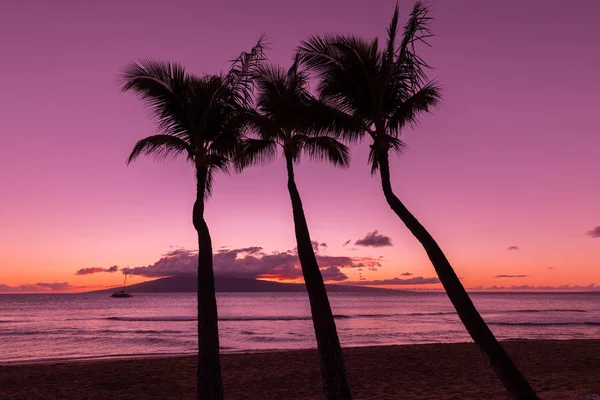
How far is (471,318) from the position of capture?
8.53 m

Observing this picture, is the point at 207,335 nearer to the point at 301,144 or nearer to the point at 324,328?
the point at 324,328

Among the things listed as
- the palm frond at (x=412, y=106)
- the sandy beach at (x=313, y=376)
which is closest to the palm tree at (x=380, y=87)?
the palm frond at (x=412, y=106)

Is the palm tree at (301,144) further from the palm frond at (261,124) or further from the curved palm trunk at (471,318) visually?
the curved palm trunk at (471,318)

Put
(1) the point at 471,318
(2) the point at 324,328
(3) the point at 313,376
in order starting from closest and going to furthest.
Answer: (1) the point at 471,318 < (2) the point at 324,328 < (3) the point at 313,376

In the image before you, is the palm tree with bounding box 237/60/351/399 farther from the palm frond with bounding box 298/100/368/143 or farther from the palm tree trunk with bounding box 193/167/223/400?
the palm tree trunk with bounding box 193/167/223/400

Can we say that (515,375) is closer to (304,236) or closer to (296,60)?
(304,236)

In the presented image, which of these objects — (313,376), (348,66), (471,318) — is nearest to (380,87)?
(348,66)

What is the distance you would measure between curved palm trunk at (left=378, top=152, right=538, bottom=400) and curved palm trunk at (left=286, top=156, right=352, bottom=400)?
2542 mm

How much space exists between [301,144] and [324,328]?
17.5ft

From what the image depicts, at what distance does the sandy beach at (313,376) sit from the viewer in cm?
1546

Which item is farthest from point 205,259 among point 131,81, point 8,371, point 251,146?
point 8,371

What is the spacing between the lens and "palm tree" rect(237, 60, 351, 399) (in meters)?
10.4

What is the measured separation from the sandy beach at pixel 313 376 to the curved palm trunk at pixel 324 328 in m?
5.22

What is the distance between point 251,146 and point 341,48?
389 cm
